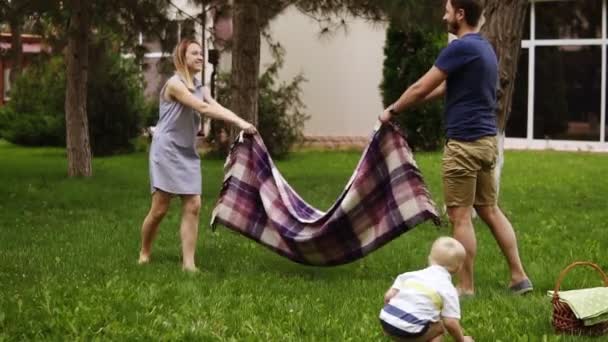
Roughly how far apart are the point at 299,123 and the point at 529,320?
49.5ft

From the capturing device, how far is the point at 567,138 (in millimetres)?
22078

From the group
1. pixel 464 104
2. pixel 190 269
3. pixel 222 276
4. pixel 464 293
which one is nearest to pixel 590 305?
pixel 464 293

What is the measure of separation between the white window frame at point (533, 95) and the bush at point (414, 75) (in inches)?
93.7

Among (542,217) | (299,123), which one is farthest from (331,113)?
(542,217)

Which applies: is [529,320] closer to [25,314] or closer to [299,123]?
[25,314]

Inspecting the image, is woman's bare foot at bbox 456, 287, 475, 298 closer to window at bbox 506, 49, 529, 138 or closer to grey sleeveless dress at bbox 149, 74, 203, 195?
grey sleeveless dress at bbox 149, 74, 203, 195

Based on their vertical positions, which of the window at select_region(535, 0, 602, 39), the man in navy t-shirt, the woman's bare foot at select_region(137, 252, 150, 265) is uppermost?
the window at select_region(535, 0, 602, 39)

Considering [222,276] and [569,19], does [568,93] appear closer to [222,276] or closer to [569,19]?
[569,19]

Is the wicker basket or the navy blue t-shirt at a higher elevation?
the navy blue t-shirt

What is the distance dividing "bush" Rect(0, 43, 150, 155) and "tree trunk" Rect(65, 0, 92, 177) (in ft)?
6.70

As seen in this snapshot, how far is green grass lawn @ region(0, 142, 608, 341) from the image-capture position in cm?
559

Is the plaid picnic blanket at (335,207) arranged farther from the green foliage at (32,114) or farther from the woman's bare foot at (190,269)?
the green foliage at (32,114)

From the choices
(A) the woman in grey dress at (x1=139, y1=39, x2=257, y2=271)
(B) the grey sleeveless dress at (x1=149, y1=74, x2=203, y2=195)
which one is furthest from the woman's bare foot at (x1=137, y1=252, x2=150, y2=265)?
(B) the grey sleeveless dress at (x1=149, y1=74, x2=203, y2=195)

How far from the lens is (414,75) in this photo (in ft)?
69.1
